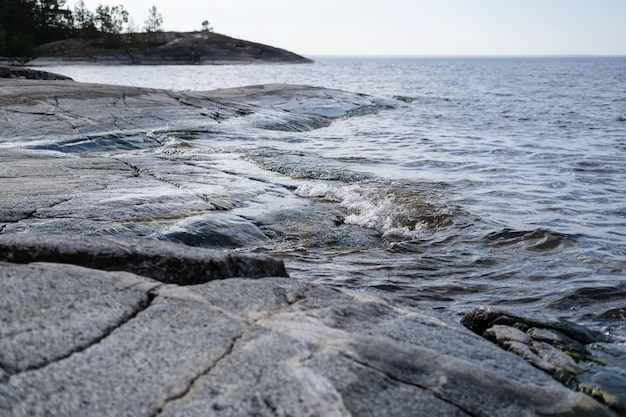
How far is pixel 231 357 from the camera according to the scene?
9.93 ft

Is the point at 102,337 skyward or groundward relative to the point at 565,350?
skyward

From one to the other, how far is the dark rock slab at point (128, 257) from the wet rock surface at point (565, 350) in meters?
1.83

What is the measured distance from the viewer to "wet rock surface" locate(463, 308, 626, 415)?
3.81 m

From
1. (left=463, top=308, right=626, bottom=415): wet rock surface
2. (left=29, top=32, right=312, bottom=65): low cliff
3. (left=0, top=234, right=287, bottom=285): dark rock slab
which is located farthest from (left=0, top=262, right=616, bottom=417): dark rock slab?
(left=29, top=32, right=312, bottom=65): low cliff

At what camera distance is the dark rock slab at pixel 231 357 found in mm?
2689

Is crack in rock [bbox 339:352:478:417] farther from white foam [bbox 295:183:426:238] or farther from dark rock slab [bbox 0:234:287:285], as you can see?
white foam [bbox 295:183:426:238]

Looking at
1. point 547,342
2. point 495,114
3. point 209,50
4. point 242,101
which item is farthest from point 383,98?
point 209,50

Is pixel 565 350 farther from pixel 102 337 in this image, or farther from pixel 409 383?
pixel 102 337

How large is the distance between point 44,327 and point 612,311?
4.81m

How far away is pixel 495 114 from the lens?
2648 centimetres

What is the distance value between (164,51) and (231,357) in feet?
345

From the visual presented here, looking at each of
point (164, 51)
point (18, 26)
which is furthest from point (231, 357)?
point (164, 51)

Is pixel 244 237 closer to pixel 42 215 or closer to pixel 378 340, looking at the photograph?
pixel 42 215

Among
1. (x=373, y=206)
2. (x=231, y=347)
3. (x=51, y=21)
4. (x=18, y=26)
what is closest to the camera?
(x=231, y=347)
